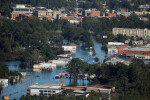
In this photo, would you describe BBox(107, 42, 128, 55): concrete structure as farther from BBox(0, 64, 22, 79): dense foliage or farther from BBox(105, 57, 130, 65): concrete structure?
BBox(0, 64, 22, 79): dense foliage

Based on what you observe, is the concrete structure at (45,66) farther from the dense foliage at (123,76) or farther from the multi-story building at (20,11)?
the multi-story building at (20,11)

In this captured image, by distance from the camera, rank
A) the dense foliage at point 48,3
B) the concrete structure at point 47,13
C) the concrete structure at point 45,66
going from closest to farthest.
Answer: the concrete structure at point 45,66, the concrete structure at point 47,13, the dense foliage at point 48,3

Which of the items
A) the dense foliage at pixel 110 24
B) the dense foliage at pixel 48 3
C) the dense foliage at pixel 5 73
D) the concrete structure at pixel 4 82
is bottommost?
the concrete structure at pixel 4 82

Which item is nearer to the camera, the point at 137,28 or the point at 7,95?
the point at 7,95

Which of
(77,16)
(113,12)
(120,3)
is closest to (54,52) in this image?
(77,16)

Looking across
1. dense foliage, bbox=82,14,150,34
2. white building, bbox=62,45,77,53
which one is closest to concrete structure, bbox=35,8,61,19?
dense foliage, bbox=82,14,150,34

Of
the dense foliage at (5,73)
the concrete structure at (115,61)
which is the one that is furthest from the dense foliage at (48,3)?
the dense foliage at (5,73)

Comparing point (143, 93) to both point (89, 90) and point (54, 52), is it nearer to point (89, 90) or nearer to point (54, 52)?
point (89, 90)

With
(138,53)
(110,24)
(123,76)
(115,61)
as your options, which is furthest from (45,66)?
(110,24)

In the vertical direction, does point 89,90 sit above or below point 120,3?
below

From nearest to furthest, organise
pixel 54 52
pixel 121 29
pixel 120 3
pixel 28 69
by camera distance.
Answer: pixel 28 69
pixel 54 52
pixel 121 29
pixel 120 3

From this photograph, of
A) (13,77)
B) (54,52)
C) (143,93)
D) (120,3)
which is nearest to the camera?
(143,93)
